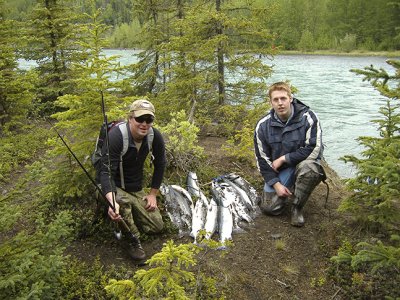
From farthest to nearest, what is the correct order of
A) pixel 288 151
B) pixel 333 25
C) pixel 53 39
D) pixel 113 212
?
pixel 333 25 → pixel 53 39 → pixel 288 151 → pixel 113 212

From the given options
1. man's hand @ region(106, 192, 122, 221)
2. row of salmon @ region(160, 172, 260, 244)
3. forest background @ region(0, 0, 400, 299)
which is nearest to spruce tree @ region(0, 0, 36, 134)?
forest background @ region(0, 0, 400, 299)

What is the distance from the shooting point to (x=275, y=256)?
5191mm

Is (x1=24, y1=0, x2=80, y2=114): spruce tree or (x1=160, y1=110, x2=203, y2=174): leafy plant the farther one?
(x1=24, y1=0, x2=80, y2=114): spruce tree

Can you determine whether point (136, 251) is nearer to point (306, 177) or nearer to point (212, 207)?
point (212, 207)

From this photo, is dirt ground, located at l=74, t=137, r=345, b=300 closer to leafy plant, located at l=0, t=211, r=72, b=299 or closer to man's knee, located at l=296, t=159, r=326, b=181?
man's knee, located at l=296, t=159, r=326, b=181

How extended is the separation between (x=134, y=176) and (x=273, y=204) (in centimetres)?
240

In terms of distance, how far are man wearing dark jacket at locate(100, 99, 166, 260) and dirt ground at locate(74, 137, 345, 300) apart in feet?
1.18

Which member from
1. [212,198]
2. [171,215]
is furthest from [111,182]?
[212,198]

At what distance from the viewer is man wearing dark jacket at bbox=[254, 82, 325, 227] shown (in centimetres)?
572

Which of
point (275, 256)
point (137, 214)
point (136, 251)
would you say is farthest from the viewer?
point (137, 214)

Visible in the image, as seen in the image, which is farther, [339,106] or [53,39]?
[339,106]

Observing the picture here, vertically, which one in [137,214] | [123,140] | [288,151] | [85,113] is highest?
[85,113]

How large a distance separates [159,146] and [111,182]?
86cm

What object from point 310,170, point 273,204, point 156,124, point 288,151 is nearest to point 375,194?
point 310,170
